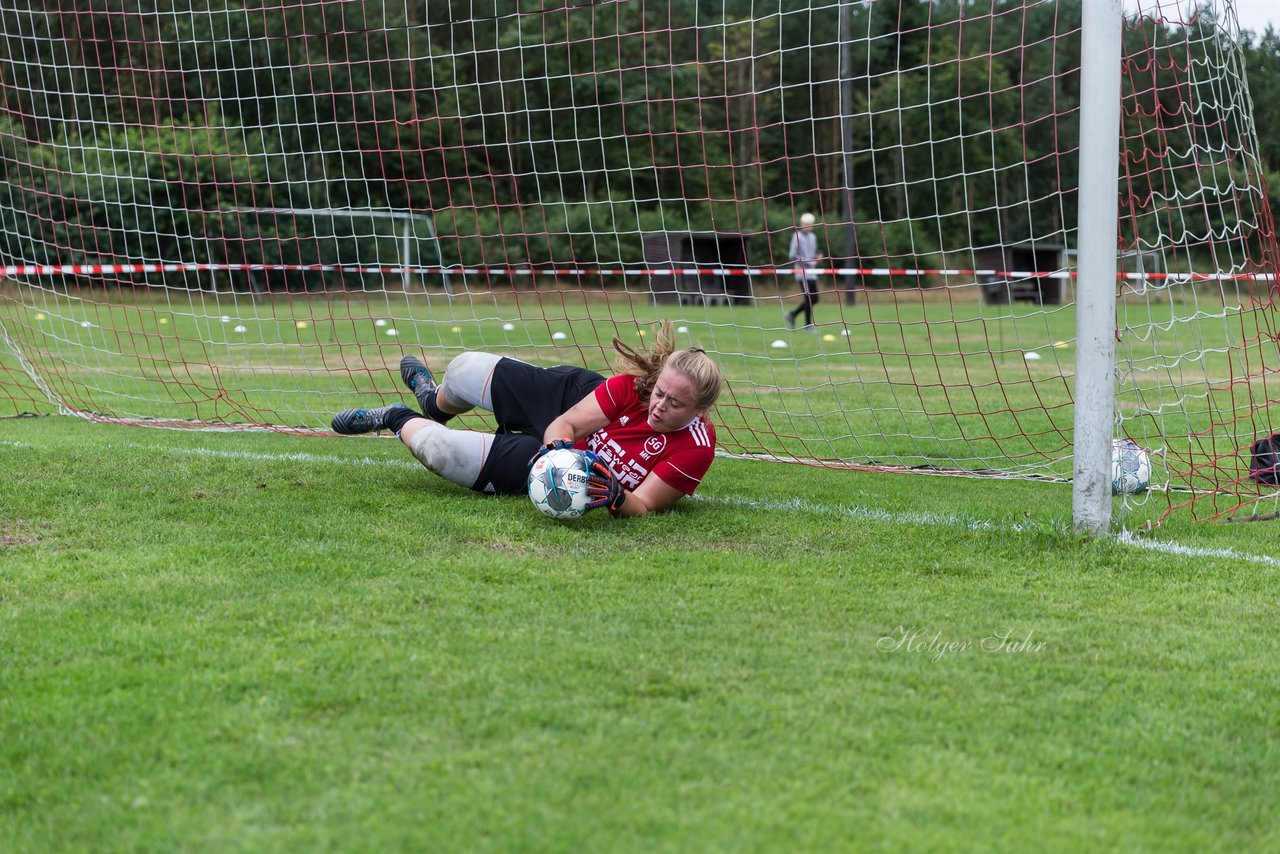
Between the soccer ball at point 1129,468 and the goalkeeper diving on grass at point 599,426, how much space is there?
1.69 m

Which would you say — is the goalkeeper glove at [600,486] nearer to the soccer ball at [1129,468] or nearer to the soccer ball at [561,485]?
the soccer ball at [561,485]

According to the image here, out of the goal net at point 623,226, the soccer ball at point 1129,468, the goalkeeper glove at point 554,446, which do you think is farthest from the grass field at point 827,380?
the goalkeeper glove at point 554,446

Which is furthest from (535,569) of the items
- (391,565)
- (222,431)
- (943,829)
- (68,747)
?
(222,431)

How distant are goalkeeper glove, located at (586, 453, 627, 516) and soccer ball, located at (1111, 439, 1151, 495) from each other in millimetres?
2123

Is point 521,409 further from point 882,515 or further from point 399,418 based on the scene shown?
point 882,515

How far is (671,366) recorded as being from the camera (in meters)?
4.80

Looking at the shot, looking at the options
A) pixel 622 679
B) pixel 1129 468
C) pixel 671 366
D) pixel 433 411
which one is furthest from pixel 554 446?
pixel 1129 468

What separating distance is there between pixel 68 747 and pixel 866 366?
1000cm

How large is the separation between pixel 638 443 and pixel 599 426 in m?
0.18

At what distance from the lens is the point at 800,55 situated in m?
37.0

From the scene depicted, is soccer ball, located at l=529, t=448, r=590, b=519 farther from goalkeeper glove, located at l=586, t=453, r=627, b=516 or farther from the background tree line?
the background tree line

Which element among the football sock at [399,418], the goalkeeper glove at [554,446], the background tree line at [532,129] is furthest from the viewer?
the background tree line at [532,129]

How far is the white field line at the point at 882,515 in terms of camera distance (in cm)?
450

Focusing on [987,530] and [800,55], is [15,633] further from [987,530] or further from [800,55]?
[800,55]
